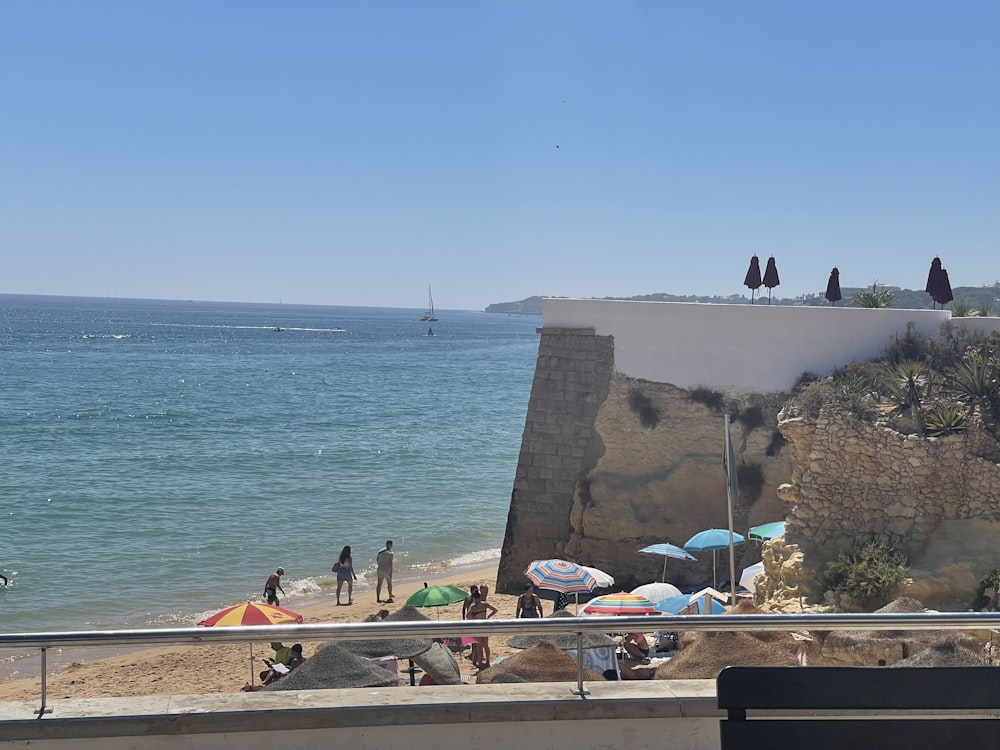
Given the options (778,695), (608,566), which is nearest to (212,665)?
(608,566)

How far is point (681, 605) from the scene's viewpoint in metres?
13.0

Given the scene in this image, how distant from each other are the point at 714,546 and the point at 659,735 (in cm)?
1149

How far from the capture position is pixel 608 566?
17.1 m

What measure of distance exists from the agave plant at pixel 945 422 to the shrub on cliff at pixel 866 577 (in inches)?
76.9

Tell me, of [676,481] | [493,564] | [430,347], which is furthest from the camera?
[430,347]

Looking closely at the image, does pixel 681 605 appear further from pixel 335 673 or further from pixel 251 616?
pixel 335 673

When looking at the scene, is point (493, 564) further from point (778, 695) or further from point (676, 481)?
point (778, 695)

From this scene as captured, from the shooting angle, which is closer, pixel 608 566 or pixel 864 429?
pixel 864 429

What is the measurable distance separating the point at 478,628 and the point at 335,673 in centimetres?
405

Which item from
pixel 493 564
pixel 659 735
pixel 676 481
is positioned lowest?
pixel 493 564

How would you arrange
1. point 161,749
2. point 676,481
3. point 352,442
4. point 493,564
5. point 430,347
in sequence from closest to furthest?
point 161,749
point 676,481
point 493,564
point 352,442
point 430,347

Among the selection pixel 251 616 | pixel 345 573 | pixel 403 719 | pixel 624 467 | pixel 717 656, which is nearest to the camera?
pixel 403 719

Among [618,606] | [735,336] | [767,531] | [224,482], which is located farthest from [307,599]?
[224,482]

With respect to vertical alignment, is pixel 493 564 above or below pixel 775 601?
below
